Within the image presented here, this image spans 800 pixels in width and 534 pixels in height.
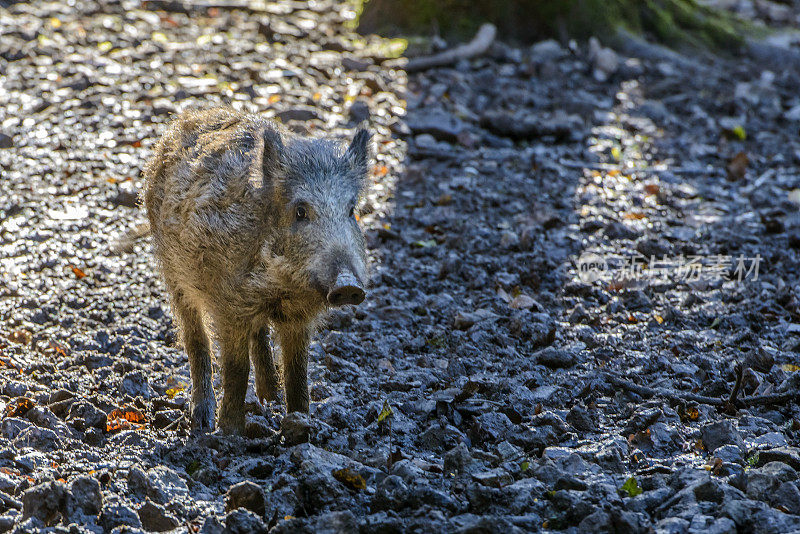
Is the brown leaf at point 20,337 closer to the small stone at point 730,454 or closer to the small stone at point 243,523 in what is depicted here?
the small stone at point 243,523

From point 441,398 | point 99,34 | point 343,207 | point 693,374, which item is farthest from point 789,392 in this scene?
point 99,34

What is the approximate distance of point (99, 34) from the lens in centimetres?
1118

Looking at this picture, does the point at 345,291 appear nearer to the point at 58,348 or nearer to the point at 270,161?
the point at 270,161

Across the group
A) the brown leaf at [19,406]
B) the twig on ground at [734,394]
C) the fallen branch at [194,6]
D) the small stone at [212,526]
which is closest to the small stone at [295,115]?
the fallen branch at [194,6]

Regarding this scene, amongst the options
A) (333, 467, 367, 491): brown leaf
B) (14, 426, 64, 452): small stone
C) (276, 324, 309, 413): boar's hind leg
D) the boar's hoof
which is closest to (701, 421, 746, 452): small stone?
(333, 467, 367, 491): brown leaf

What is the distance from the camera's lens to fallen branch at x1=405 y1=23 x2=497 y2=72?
10.8 m

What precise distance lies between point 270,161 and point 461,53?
22.1ft

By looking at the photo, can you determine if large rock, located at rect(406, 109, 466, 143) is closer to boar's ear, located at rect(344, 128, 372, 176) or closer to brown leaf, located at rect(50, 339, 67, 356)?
boar's ear, located at rect(344, 128, 372, 176)

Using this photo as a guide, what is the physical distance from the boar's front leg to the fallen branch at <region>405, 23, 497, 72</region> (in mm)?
6429

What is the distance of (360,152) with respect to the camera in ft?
17.1

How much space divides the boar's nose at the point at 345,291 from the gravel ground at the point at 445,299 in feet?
2.29

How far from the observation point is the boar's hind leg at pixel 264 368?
17.2 ft

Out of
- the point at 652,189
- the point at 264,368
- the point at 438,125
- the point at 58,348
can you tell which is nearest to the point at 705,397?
the point at 264,368

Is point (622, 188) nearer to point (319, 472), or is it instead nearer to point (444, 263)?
point (444, 263)
